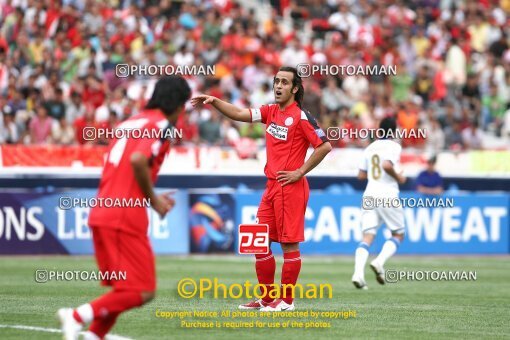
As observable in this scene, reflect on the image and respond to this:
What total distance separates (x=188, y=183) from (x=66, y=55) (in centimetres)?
463

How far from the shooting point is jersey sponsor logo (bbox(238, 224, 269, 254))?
12.3 m

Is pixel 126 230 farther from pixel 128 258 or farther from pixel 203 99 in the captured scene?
pixel 203 99

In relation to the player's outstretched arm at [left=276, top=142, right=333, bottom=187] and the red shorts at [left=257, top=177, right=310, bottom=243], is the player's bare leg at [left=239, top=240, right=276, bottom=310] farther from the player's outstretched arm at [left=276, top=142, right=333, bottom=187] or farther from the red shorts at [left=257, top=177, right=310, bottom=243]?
the player's outstretched arm at [left=276, top=142, right=333, bottom=187]

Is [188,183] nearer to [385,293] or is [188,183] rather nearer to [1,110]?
[1,110]

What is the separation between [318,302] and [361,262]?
1748 mm

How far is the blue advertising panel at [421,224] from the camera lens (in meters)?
23.2

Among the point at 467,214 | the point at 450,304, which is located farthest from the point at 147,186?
the point at 467,214

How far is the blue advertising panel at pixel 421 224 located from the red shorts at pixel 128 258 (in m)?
14.1


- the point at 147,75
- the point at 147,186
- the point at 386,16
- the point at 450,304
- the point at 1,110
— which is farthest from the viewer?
the point at 386,16

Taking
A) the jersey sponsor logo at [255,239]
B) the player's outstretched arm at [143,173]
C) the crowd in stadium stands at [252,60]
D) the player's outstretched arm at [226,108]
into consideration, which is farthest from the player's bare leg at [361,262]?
the crowd in stadium stands at [252,60]

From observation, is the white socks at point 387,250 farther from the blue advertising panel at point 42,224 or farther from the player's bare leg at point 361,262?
the blue advertising panel at point 42,224

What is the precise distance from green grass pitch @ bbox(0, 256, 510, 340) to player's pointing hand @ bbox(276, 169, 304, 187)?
5.09 feet

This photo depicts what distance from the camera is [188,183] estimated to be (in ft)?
75.6

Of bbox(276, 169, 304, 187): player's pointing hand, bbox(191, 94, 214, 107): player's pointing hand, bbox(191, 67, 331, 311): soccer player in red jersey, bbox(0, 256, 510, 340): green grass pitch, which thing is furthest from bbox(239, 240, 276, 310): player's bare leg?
bbox(191, 94, 214, 107): player's pointing hand
